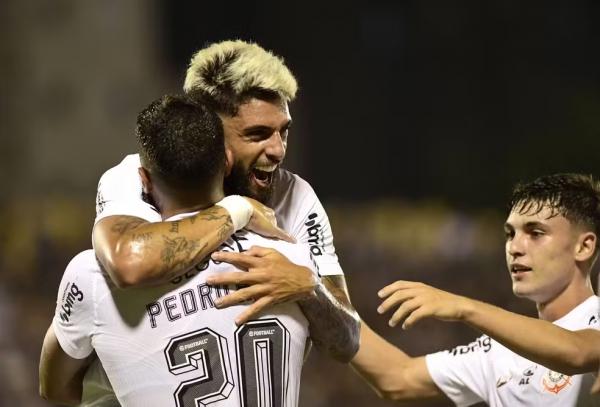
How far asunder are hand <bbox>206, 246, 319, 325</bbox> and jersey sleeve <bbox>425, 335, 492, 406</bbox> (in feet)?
4.27

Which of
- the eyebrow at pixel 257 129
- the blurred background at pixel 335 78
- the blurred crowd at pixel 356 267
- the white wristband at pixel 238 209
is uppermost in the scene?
the blurred background at pixel 335 78

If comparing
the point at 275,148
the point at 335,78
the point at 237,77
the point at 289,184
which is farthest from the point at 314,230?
the point at 335,78

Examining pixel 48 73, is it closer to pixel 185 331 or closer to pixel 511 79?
pixel 511 79

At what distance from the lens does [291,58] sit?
25422 mm

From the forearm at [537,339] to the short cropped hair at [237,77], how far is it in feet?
3.65

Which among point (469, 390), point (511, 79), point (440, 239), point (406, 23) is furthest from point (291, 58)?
point (469, 390)

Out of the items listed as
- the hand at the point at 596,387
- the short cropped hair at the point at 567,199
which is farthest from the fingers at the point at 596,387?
the short cropped hair at the point at 567,199

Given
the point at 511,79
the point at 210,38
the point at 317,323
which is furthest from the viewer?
the point at 210,38

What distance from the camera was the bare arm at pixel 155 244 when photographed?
115 inches

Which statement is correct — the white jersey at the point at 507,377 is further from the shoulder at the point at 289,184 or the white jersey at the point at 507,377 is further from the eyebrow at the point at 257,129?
the eyebrow at the point at 257,129

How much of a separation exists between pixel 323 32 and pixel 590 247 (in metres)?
21.7

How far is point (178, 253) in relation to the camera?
2.97 metres

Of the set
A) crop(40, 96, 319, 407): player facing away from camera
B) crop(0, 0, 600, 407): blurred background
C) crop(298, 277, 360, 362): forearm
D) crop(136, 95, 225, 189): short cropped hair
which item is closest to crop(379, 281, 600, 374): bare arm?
crop(298, 277, 360, 362): forearm

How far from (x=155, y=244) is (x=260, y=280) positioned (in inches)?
12.7
